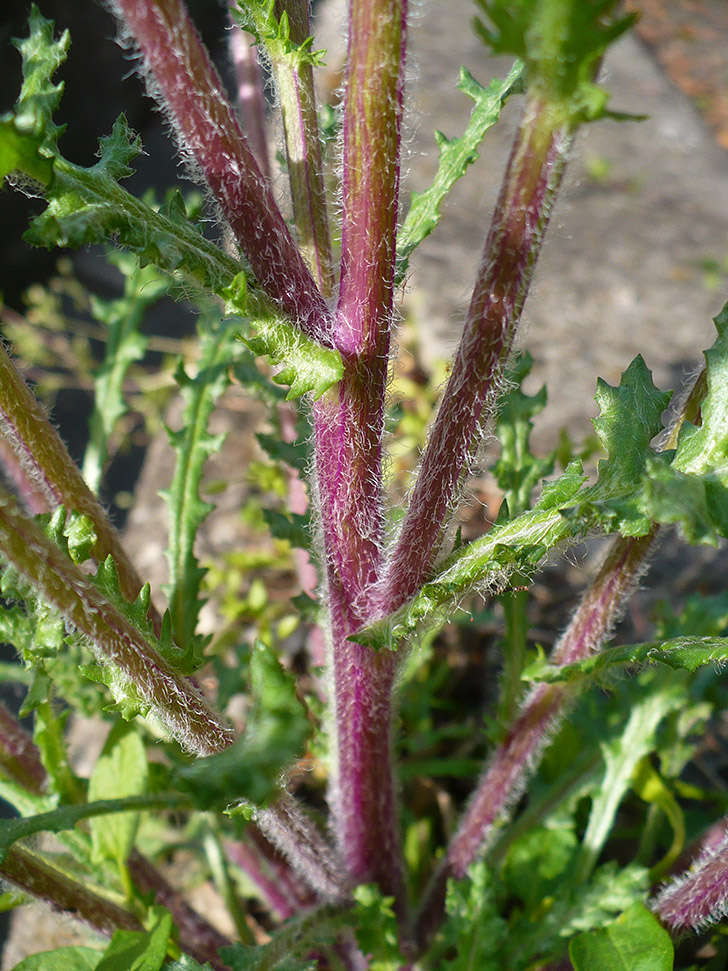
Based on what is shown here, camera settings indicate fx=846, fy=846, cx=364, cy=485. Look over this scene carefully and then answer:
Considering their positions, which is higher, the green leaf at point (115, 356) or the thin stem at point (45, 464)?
the green leaf at point (115, 356)

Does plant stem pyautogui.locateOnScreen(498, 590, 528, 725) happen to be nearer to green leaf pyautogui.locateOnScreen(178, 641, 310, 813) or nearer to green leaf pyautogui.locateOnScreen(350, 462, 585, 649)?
green leaf pyautogui.locateOnScreen(350, 462, 585, 649)

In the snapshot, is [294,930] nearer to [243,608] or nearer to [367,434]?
[367,434]

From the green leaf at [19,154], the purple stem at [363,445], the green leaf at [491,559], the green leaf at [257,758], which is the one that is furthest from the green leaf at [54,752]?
→ the green leaf at [19,154]

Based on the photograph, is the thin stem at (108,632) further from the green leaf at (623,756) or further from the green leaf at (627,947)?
the green leaf at (623,756)

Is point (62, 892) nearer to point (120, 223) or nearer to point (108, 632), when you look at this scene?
point (108, 632)

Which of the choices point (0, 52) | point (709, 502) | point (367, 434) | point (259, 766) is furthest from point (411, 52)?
point (0, 52)

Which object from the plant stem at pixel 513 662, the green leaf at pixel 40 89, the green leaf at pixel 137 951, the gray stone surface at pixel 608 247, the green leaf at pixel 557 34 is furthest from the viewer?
the gray stone surface at pixel 608 247
